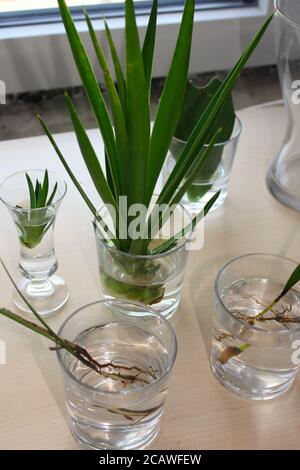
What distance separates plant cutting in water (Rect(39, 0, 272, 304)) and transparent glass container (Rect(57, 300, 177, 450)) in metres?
0.04

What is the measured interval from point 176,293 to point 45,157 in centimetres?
25

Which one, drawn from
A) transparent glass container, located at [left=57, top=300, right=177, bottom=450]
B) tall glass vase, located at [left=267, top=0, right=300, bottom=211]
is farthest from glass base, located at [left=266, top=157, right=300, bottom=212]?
transparent glass container, located at [left=57, top=300, right=177, bottom=450]

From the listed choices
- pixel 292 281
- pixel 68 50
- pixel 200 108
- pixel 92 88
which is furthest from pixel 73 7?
pixel 292 281

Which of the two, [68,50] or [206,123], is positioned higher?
[206,123]

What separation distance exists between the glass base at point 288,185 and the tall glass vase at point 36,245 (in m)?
0.24

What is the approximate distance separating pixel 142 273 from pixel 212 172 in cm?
17

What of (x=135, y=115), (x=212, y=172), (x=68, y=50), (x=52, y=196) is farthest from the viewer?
(x=68, y=50)

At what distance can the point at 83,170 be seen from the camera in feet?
2.45

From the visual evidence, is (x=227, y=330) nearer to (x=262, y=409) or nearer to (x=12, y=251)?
→ (x=262, y=409)

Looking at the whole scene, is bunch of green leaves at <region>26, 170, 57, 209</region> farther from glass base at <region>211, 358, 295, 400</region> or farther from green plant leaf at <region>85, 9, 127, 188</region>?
glass base at <region>211, 358, 295, 400</region>

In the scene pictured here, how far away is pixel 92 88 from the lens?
20.5 inches

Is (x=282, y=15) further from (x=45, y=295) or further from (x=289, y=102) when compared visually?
(x=45, y=295)

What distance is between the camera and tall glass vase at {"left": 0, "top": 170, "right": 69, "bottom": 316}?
1.86 feet
